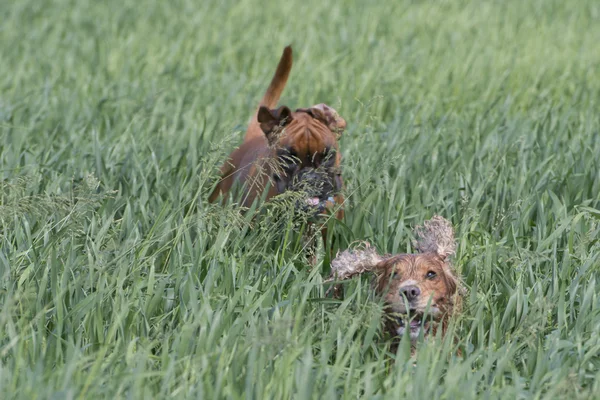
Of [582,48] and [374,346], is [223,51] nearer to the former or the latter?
[582,48]

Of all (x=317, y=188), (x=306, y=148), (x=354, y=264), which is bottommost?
(x=354, y=264)

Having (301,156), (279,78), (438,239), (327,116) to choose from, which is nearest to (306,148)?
(301,156)

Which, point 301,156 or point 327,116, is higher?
point 327,116

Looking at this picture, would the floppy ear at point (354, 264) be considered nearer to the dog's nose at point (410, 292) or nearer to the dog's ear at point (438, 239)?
the dog's ear at point (438, 239)

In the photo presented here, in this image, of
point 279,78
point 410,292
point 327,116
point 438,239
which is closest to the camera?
point 410,292

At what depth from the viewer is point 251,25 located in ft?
37.2

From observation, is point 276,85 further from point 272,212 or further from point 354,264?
point 354,264

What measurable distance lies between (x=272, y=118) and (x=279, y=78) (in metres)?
0.90

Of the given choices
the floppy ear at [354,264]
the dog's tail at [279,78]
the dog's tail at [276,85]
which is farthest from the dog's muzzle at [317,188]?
the dog's tail at [279,78]

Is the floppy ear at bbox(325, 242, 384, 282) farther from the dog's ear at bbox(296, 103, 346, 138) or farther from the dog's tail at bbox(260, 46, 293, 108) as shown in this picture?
the dog's tail at bbox(260, 46, 293, 108)

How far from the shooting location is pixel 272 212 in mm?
4844

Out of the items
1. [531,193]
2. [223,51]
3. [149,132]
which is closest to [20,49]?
[223,51]

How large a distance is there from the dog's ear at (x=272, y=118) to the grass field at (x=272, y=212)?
33cm

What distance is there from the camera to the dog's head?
4.96 metres
